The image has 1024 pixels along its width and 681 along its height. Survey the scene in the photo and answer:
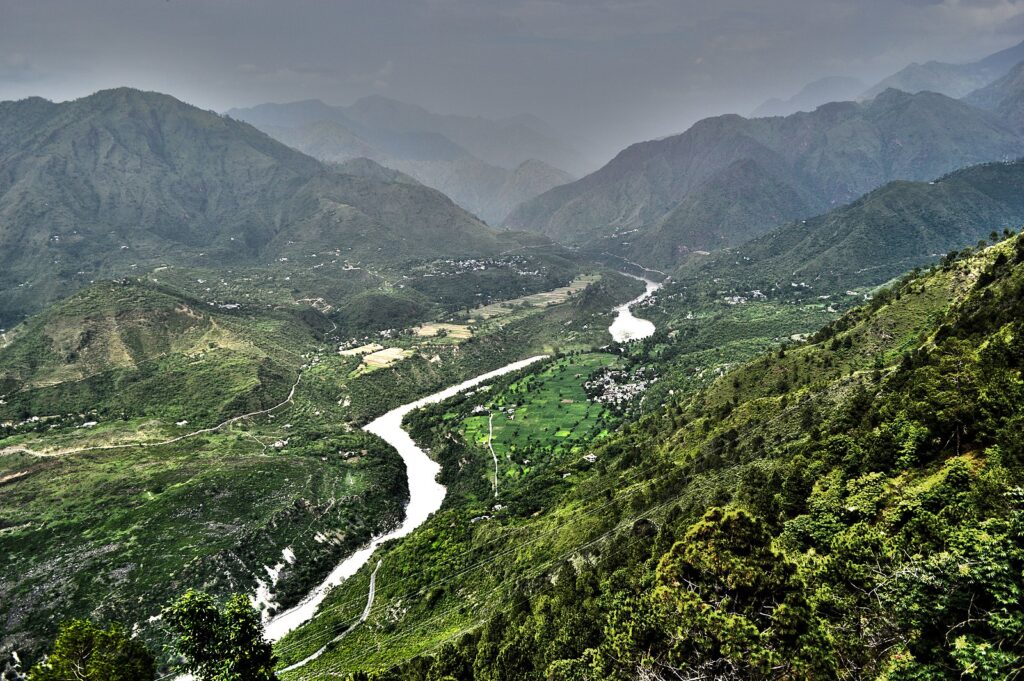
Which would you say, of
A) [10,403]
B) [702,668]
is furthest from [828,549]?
[10,403]

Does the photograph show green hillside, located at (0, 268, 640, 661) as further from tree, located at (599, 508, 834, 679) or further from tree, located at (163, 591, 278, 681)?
tree, located at (599, 508, 834, 679)

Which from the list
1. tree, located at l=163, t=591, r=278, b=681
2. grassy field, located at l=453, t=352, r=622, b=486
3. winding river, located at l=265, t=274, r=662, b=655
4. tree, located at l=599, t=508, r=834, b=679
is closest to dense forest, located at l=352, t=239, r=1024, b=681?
tree, located at l=599, t=508, r=834, b=679

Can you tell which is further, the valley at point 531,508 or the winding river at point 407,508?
the winding river at point 407,508

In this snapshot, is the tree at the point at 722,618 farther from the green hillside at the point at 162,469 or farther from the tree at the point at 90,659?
the green hillside at the point at 162,469

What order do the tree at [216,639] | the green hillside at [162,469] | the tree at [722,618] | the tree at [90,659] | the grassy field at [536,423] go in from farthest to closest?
the grassy field at [536,423] < the green hillside at [162,469] < the tree at [216,639] < the tree at [90,659] < the tree at [722,618]

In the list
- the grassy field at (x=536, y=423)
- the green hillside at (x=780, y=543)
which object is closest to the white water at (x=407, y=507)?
the green hillside at (x=780, y=543)
